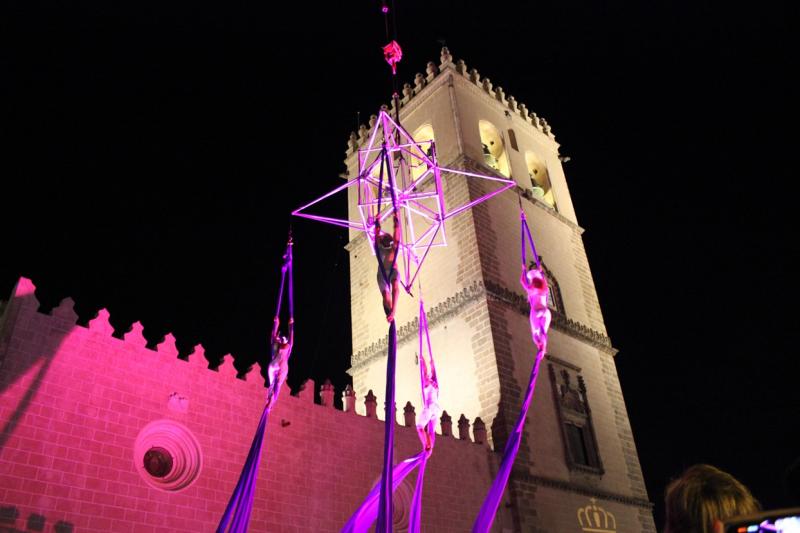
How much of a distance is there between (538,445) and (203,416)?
8.10 meters

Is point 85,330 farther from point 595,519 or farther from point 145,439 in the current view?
point 595,519

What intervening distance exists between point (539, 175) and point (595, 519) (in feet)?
40.7

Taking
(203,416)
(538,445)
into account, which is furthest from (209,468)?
(538,445)

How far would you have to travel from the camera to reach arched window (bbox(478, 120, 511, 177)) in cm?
2041

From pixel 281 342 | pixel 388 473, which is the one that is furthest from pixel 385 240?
pixel 388 473

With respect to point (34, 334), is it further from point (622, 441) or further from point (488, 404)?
point (622, 441)

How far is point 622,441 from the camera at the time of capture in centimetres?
1678

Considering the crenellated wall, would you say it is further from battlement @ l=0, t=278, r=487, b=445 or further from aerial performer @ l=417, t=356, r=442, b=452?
aerial performer @ l=417, t=356, r=442, b=452

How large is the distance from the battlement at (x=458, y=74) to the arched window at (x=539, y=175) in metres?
1.60

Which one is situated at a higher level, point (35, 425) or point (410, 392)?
point (410, 392)

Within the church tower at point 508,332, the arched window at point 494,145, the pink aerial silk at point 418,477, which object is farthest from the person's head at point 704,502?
the arched window at point 494,145

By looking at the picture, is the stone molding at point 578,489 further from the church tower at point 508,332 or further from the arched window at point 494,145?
the arched window at point 494,145

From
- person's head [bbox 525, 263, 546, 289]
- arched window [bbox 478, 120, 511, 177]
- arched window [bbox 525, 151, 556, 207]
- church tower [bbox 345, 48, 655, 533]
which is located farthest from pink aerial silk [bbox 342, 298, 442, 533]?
arched window [bbox 525, 151, 556, 207]

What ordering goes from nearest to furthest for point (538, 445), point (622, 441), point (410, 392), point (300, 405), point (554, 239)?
point (300, 405) < point (538, 445) < point (410, 392) < point (622, 441) < point (554, 239)
